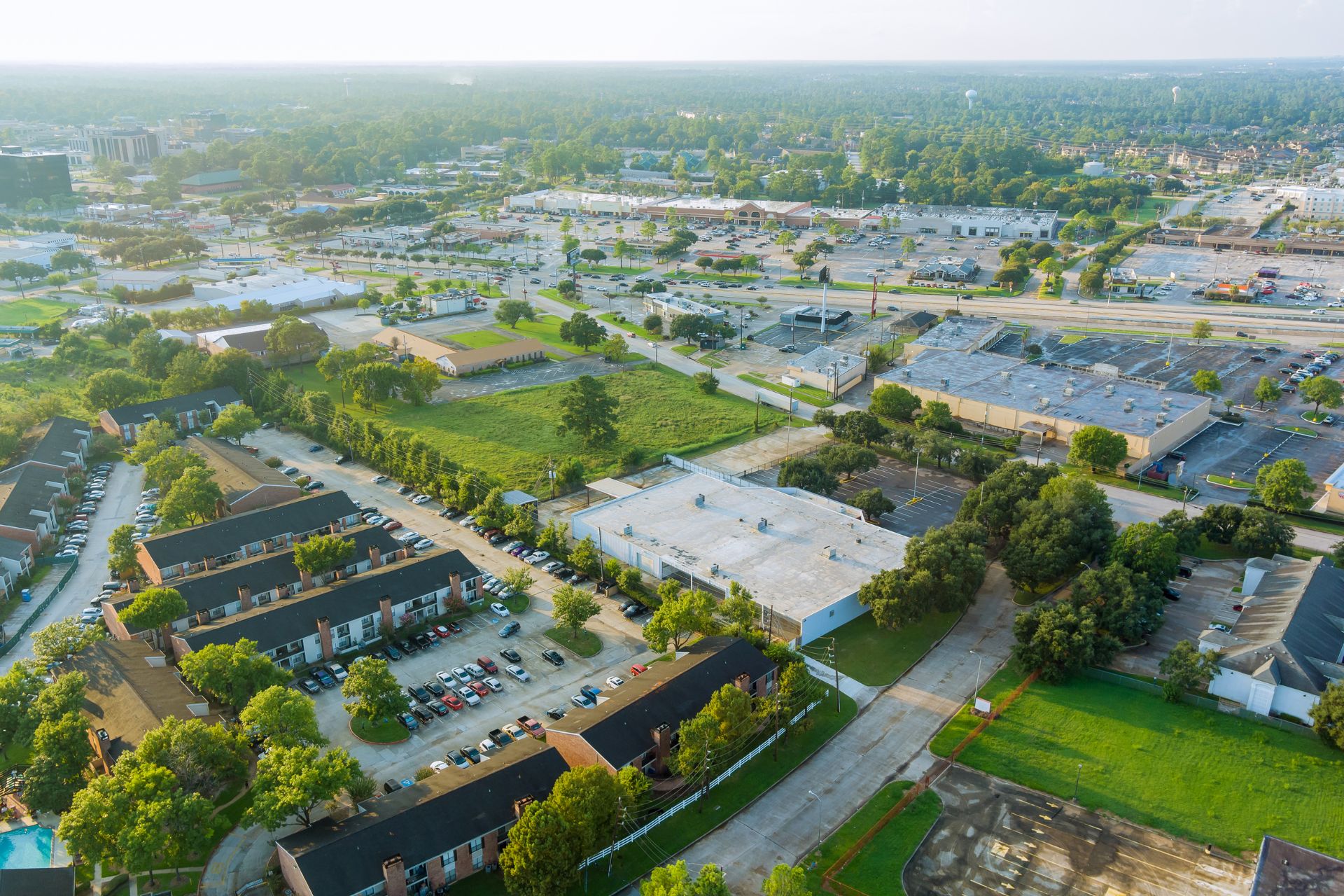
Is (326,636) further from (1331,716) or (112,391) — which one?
(1331,716)

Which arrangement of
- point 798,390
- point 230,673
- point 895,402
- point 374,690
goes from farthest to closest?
point 798,390 → point 895,402 → point 230,673 → point 374,690

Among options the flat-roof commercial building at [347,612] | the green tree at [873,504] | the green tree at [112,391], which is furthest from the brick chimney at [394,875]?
the green tree at [112,391]

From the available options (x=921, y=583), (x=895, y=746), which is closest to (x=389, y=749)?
(x=895, y=746)

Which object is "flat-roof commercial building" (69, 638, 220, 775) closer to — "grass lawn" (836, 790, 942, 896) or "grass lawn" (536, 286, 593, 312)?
"grass lawn" (836, 790, 942, 896)

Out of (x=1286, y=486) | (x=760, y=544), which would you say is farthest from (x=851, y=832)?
(x=1286, y=486)

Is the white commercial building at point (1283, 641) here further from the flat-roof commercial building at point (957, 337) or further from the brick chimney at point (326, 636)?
the flat-roof commercial building at point (957, 337)

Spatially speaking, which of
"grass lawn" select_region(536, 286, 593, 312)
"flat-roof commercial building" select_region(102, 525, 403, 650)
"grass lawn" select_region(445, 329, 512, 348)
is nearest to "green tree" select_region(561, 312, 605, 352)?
"grass lawn" select_region(445, 329, 512, 348)
